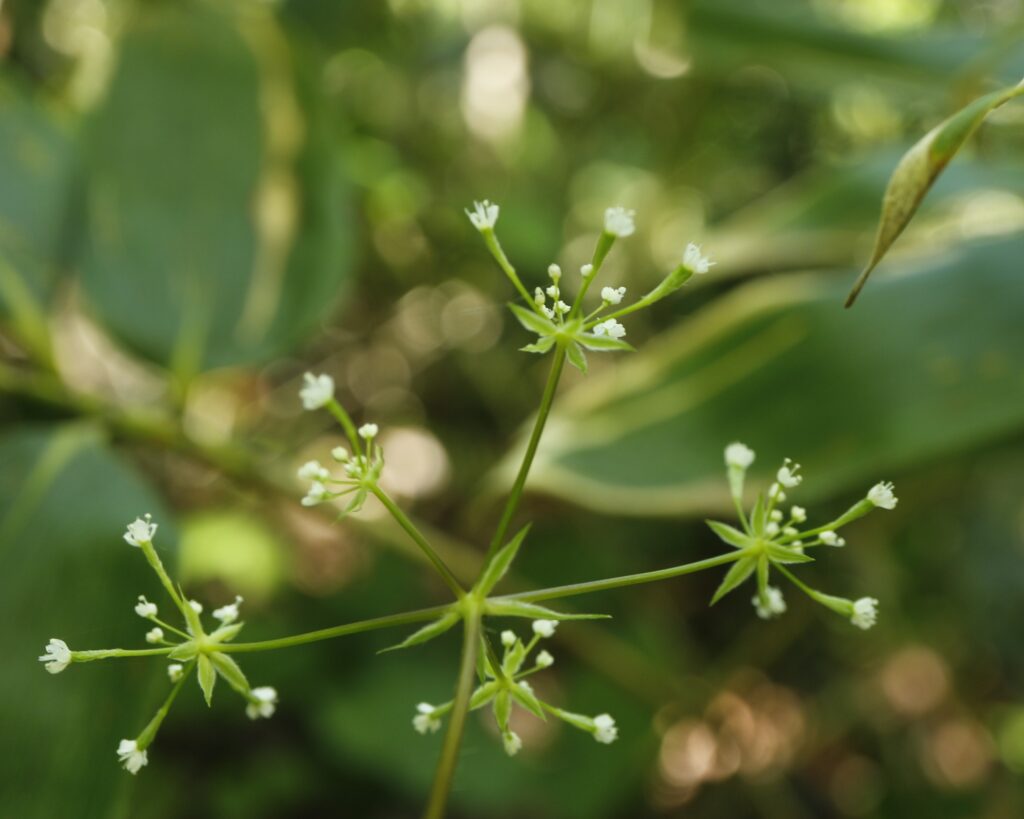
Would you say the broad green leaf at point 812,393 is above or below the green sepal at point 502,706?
above

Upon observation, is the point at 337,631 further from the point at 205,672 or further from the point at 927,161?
the point at 927,161

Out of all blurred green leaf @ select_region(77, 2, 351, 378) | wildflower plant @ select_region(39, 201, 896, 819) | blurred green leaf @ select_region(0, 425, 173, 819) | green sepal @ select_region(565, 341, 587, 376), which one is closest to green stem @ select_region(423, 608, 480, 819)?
wildflower plant @ select_region(39, 201, 896, 819)

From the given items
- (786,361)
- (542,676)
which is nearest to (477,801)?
(542,676)

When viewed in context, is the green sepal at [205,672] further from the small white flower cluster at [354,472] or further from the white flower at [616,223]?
the white flower at [616,223]

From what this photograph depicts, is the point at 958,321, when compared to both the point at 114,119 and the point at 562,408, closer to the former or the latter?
the point at 562,408

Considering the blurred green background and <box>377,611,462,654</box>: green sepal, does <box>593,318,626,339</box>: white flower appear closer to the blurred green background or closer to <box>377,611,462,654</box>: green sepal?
<box>377,611,462,654</box>: green sepal

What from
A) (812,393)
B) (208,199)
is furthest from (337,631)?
(208,199)

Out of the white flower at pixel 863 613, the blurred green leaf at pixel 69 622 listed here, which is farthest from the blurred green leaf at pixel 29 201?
the white flower at pixel 863 613
